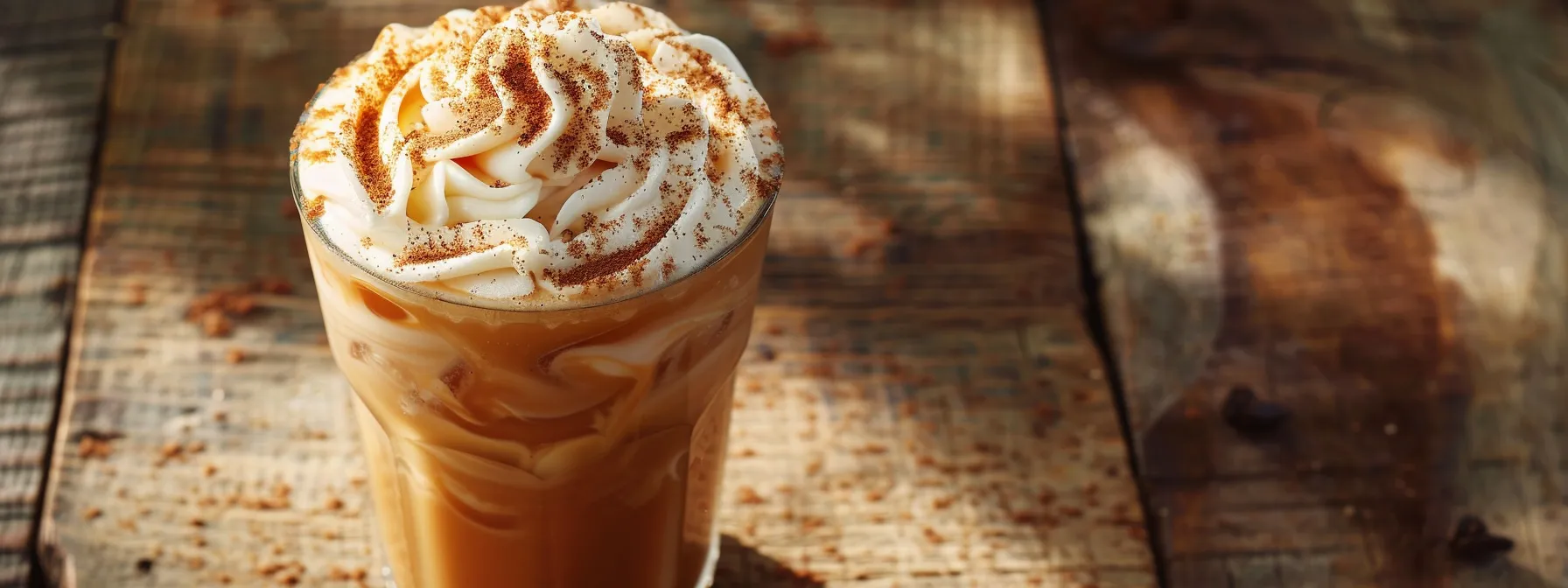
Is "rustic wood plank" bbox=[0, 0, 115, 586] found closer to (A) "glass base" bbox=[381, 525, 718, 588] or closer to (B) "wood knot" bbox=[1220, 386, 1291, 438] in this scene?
(A) "glass base" bbox=[381, 525, 718, 588]

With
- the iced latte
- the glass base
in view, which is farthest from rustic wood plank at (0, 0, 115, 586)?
the iced latte

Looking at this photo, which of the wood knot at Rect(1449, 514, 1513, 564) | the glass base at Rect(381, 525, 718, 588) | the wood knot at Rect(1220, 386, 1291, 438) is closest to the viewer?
the glass base at Rect(381, 525, 718, 588)

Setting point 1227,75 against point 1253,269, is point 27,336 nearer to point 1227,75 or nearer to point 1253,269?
point 1253,269

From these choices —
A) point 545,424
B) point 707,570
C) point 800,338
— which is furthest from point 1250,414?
point 545,424

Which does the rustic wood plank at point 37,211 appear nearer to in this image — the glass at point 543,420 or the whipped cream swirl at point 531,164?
the glass at point 543,420

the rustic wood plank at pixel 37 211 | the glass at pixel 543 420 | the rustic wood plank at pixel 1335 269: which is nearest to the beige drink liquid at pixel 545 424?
the glass at pixel 543 420

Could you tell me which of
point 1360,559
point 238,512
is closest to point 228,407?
point 238,512
